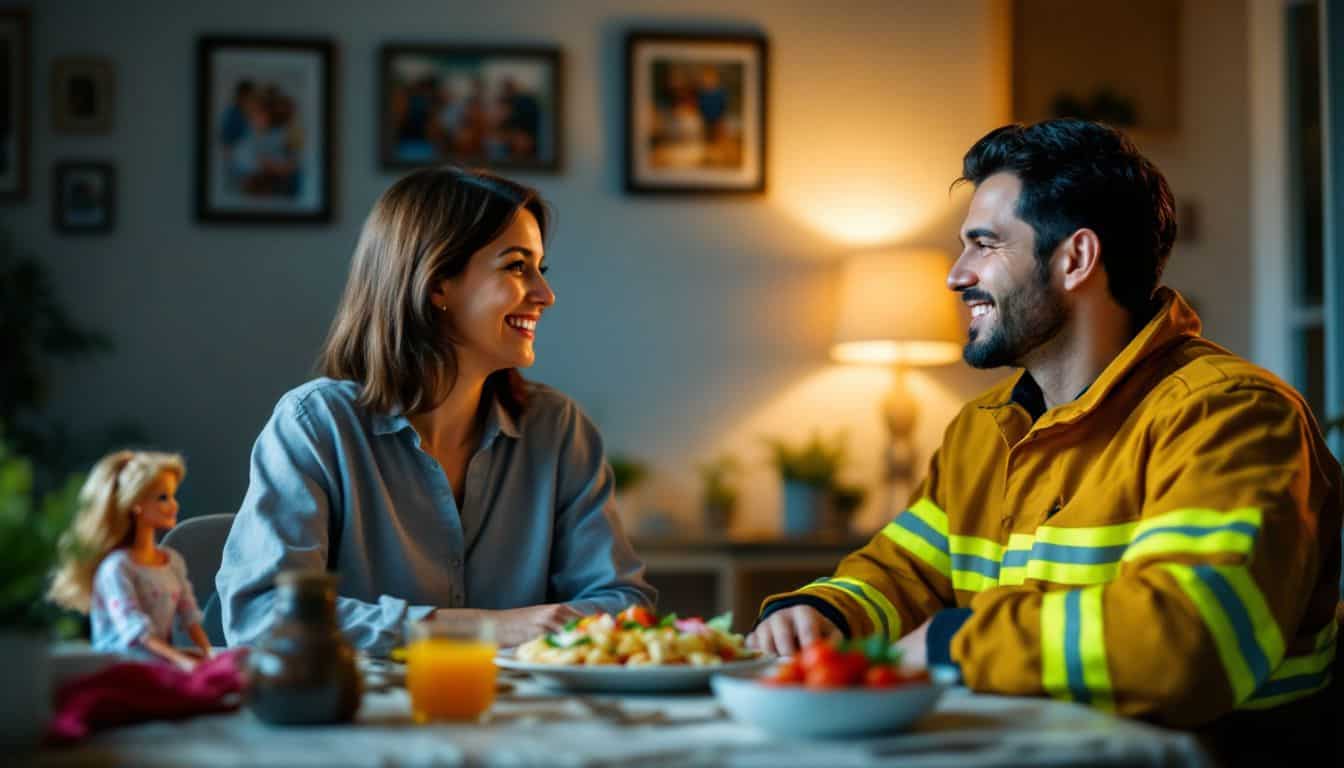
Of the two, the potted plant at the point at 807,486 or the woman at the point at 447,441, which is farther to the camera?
the potted plant at the point at 807,486

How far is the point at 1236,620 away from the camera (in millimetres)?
1276

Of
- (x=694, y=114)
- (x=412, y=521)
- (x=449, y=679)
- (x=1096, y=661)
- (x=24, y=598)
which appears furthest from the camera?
(x=694, y=114)

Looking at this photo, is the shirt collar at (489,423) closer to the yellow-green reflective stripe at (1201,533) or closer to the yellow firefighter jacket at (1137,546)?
the yellow firefighter jacket at (1137,546)

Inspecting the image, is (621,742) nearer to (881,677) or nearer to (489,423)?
(881,677)

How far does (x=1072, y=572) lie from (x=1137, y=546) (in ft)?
0.54

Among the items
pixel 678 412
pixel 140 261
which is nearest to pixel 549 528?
pixel 678 412

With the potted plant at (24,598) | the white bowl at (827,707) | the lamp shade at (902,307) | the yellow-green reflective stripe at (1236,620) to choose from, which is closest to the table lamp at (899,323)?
the lamp shade at (902,307)

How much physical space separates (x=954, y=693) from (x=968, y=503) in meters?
0.51

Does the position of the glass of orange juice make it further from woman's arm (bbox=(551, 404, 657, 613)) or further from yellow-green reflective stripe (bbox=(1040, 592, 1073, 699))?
woman's arm (bbox=(551, 404, 657, 613))

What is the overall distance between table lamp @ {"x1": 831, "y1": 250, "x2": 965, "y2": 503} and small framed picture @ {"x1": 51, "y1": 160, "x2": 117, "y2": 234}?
7.50 feet

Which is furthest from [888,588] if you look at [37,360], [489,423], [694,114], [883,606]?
[37,360]

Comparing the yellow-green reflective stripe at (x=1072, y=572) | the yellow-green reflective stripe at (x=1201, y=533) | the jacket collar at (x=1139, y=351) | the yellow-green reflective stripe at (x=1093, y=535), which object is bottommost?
the yellow-green reflective stripe at (x=1072, y=572)

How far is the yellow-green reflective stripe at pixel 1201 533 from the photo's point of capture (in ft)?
4.33

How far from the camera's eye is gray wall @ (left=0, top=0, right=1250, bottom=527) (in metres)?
4.27
